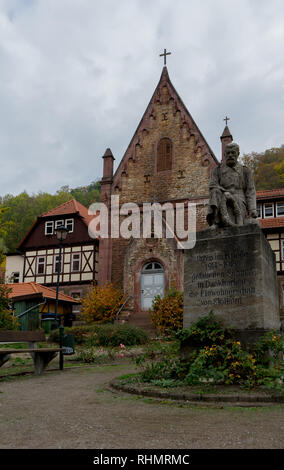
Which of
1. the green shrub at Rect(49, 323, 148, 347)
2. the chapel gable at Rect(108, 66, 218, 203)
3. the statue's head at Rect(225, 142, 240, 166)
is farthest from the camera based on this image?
the chapel gable at Rect(108, 66, 218, 203)

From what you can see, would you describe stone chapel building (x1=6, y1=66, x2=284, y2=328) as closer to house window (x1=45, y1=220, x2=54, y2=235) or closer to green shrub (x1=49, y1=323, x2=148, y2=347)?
house window (x1=45, y1=220, x2=54, y2=235)

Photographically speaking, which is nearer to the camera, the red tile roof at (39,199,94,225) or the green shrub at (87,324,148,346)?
the green shrub at (87,324,148,346)

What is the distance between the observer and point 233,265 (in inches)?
328

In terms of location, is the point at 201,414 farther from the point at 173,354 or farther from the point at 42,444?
the point at 173,354

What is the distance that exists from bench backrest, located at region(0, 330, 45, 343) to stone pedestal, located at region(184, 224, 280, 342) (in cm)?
Result: 372

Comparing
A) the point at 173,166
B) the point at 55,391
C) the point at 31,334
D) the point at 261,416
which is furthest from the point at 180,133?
the point at 261,416

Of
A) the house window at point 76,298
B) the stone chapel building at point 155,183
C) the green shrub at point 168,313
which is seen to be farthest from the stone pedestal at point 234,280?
the house window at point 76,298

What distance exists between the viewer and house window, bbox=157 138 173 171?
105 ft

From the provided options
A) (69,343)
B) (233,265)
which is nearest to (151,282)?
(69,343)

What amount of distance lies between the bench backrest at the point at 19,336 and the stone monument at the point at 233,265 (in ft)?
12.2

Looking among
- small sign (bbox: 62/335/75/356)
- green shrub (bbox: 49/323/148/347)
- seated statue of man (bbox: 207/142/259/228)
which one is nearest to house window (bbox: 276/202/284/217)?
green shrub (bbox: 49/323/148/347)

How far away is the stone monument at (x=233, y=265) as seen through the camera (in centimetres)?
793

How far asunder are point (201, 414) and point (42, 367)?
6.30 meters
